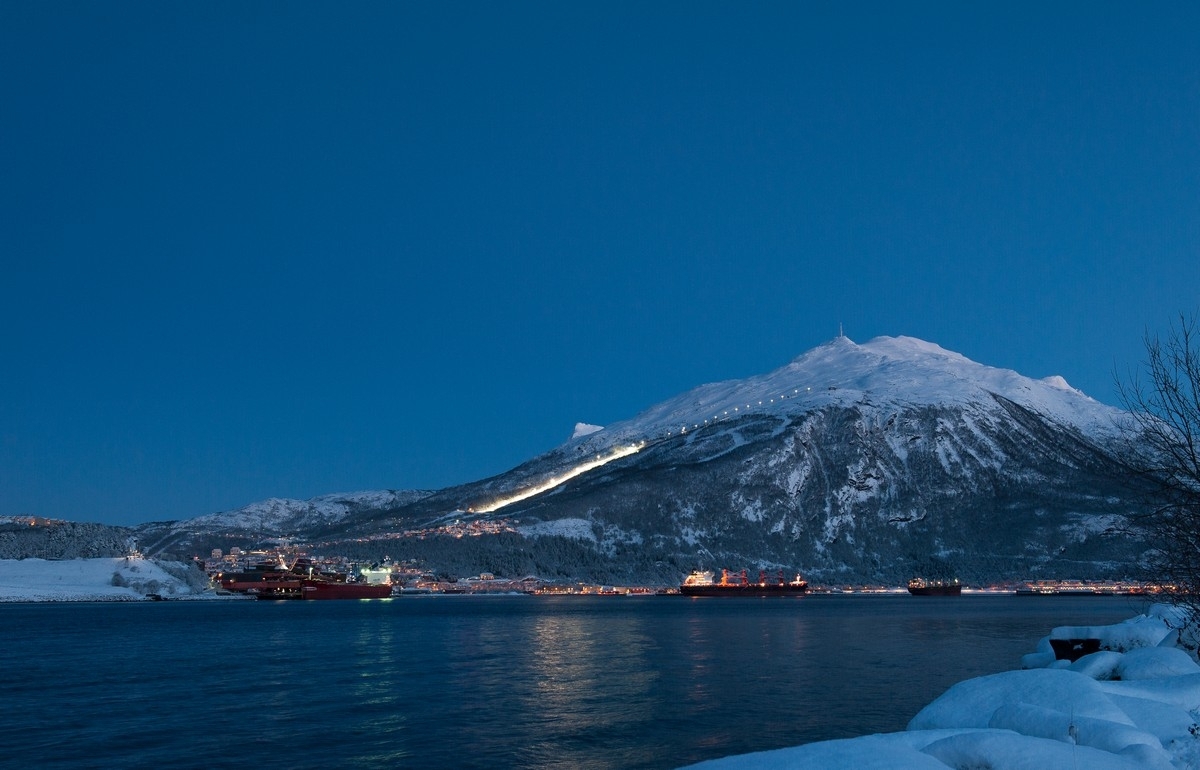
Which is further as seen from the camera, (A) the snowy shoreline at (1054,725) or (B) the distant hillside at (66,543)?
(B) the distant hillside at (66,543)

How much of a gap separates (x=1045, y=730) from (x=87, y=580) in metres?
184

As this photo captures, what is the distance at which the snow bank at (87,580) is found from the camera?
160 m

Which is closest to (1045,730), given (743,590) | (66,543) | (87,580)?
(87,580)

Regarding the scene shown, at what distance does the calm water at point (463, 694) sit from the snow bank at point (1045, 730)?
9906mm

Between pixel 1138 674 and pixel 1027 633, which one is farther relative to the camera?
pixel 1027 633

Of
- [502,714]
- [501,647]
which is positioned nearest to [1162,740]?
[502,714]

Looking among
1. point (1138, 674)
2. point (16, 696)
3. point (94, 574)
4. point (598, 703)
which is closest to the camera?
point (1138, 674)

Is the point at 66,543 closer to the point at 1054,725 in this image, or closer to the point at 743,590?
the point at 743,590

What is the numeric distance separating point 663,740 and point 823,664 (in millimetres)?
23391

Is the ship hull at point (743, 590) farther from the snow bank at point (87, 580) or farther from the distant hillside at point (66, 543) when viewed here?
the distant hillside at point (66, 543)

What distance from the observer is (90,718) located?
31.8m

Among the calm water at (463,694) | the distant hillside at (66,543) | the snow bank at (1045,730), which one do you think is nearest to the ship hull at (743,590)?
the distant hillside at (66,543)

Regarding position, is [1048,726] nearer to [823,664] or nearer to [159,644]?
[823,664]

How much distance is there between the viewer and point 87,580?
168 metres
